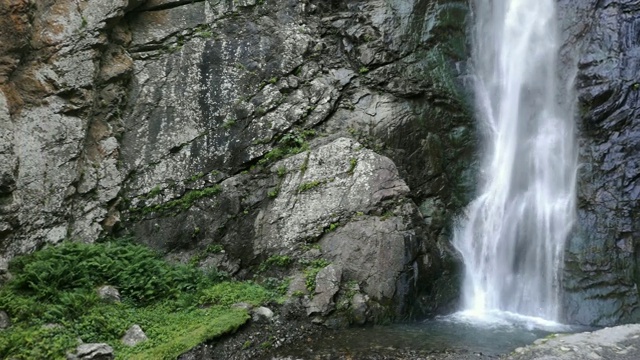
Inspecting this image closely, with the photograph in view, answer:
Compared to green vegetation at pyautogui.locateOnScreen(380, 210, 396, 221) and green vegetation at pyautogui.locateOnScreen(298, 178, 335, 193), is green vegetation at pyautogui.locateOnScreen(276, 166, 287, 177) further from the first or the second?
green vegetation at pyautogui.locateOnScreen(380, 210, 396, 221)

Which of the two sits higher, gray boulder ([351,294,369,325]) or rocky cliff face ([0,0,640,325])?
rocky cliff face ([0,0,640,325])

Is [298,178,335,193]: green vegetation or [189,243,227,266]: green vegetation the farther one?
[298,178,335,193]: green vegetation

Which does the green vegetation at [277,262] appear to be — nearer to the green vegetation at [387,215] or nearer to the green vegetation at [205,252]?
the green vegetation at [205,252]

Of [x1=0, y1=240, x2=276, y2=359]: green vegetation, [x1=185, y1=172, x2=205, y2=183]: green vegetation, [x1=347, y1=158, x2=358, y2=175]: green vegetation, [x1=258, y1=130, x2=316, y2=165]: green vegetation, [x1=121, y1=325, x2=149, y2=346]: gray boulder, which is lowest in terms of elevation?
[x1=121, y1=325, x2=149, y2=346]: gray boulder

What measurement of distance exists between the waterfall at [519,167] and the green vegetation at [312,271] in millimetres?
3331

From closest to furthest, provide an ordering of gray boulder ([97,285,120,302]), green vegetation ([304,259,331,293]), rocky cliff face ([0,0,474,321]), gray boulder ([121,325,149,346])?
gray boulder ([121,325,149,346])
gray boulder ([97,285,120,302])
green vegetation ([304,259,331,293])
rocky cliff face ([0,0,474,321])

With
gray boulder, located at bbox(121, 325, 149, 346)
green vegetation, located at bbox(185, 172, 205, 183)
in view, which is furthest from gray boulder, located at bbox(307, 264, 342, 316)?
green vegetation, located at bbox(185, 172, 205, 183)

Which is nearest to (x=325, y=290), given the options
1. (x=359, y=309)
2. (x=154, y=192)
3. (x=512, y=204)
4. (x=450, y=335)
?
(x=359, y=309)

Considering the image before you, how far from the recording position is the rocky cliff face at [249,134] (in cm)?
988

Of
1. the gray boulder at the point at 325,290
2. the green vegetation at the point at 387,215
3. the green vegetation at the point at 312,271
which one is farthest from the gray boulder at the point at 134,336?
the green vegetation at the point at 387,215

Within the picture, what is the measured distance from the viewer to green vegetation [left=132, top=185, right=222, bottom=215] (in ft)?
36.4

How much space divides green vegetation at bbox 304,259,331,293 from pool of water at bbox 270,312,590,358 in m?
1.11

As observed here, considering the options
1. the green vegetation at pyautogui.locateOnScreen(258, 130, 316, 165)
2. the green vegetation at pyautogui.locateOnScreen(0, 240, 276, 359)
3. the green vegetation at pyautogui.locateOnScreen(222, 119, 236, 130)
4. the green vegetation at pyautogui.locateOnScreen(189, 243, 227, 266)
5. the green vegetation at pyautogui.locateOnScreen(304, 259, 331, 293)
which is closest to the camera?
the green vegetation at pyautogui.locateOnScreen(0, 240, 276, 359)

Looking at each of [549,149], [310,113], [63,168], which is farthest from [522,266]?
[63,168]
